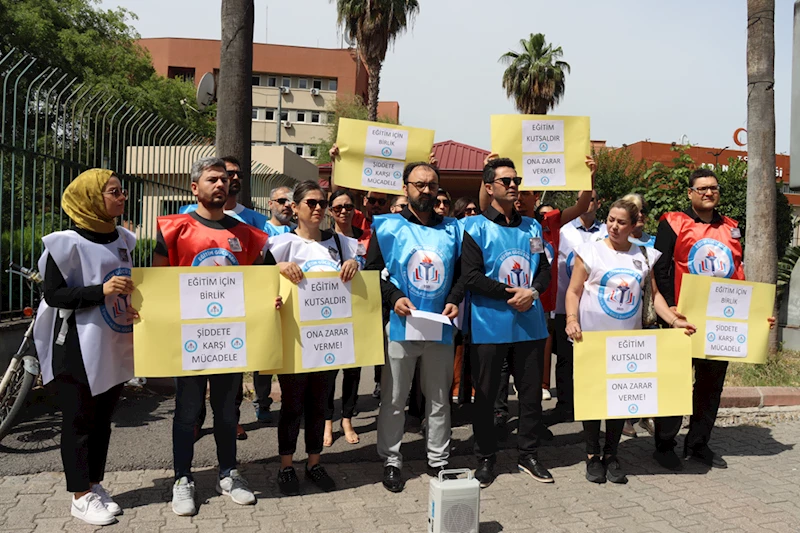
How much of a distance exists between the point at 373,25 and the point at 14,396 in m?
22.4

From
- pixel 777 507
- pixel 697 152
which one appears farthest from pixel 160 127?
pixel 697 152

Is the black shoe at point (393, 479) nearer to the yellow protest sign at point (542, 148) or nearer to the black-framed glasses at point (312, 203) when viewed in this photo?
the black-framed glasses at point (312, 203)

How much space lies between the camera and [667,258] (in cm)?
524

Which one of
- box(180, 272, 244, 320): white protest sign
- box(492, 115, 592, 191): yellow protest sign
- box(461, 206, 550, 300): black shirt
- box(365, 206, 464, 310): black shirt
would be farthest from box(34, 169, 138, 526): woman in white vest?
box(492, 115, 592, 191): yellow protest sign

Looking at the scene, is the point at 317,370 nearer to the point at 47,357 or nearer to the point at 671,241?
the point at 47,357

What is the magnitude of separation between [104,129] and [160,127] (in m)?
1.02

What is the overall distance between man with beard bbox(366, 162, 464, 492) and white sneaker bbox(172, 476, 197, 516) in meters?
1.25

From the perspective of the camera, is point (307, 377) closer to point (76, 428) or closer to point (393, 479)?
point (393, 479)

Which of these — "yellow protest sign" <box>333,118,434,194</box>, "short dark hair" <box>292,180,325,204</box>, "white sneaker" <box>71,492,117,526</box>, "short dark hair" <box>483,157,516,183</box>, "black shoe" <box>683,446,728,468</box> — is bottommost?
"black shoe" <box>683,446,728,468</box>

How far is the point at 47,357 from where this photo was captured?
3.91m

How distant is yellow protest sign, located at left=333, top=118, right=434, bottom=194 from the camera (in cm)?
609

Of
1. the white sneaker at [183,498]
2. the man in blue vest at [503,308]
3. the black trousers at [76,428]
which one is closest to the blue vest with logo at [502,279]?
the man in blue vest at [503,308]

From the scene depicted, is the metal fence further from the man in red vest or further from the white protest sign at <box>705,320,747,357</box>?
the white protest sign at <box>705,320,747,357</box>

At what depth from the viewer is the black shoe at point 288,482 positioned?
Answer: 444 centimetres
